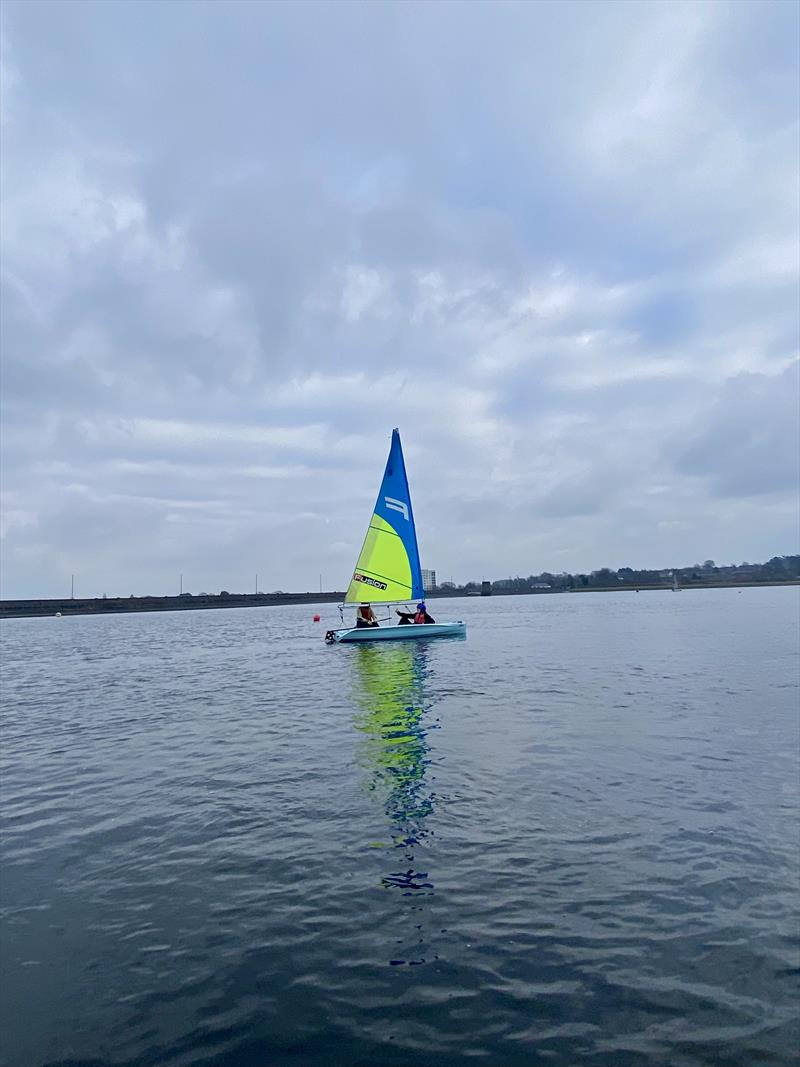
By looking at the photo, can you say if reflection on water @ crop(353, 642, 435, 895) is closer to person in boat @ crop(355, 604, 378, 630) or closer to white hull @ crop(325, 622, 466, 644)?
white hull @ crop(325, 622, 466, 644)

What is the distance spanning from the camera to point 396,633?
47.9m

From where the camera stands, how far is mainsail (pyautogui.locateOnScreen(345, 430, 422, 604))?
49.2 meters

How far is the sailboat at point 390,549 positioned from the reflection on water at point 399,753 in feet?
46.4

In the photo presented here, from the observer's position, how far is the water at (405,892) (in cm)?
643

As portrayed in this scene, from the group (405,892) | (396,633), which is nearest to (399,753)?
(405,892)

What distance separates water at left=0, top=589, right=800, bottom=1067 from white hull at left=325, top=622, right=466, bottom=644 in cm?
2557

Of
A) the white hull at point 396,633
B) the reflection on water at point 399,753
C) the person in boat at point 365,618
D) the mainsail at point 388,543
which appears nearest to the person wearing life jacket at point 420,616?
the white hull at point 396,633

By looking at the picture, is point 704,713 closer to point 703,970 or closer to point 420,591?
point 703,970

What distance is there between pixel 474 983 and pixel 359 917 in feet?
6.46

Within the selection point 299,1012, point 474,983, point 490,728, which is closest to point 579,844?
point 474,983

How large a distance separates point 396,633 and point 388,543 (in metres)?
6.71

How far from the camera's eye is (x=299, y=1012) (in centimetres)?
675

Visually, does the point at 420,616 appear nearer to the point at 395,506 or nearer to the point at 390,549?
the point at 390,549

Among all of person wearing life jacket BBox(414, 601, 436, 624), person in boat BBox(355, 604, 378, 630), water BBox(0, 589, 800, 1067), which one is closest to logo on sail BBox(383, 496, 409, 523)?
person wearing life jacket BBox(414, 601, 436, 624)
